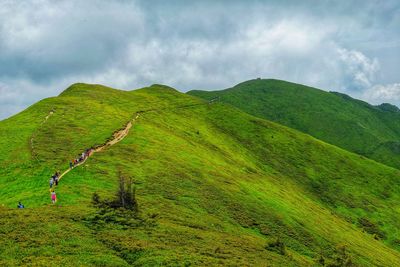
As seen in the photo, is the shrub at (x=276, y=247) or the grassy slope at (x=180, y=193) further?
the shrub at (x=276, y=247)

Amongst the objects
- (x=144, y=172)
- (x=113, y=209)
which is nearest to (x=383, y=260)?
(x=144, y=172)

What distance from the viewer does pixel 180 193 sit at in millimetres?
67125

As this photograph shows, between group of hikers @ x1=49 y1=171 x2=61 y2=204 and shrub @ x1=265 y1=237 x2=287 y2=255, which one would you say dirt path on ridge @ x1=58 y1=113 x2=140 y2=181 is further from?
shrub @ x1=265 y1=237 x2=287 y2=255

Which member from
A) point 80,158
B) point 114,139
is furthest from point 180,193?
point 114,139

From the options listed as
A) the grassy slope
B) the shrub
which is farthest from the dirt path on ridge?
the shrub

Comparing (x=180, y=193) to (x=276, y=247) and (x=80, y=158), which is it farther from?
(x=80, y=158)

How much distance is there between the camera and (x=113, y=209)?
51.9 m

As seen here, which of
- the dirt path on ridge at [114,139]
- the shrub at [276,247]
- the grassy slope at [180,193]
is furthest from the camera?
the dirt path on ridge at [114,139]

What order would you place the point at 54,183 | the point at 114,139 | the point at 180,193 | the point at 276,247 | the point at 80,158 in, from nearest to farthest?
1. the point at 276,247
2. the point at 54,183
3. the point at 180,193
4. the point at 80,158
5. the point at 114,139

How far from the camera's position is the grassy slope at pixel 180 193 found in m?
42.6

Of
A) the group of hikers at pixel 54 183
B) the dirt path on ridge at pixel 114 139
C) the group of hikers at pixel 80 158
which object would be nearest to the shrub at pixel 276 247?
the group of hikers at pixel 54 183

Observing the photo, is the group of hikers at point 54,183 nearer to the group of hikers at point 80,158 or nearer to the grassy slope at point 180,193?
the grassy slope at point 180,193

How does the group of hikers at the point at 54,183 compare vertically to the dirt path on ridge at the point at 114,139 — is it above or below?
below

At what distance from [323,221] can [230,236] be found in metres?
41.3
